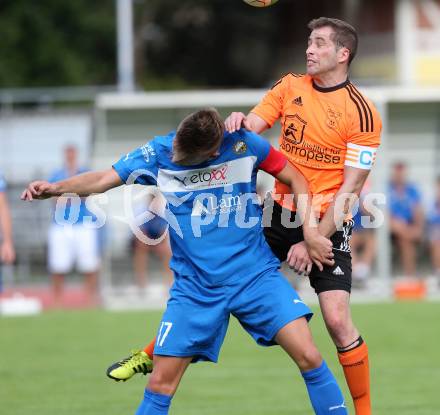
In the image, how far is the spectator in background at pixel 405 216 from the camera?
16.3 meters

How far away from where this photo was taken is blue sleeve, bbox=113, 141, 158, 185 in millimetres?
5914

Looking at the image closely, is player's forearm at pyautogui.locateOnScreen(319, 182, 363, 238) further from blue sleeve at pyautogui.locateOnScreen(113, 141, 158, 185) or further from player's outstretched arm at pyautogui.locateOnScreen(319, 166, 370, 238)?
blue sleeve at pyautogui.locateOnScreen(113, 141, 158, 185)

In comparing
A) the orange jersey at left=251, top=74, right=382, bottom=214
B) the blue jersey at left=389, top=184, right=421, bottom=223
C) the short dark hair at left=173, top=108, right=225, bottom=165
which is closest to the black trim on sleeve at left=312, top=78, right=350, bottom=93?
the orange jersey at left=251, top=74, right=382, bottom=214

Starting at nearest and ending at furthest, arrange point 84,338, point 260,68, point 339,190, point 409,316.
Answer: point 339,190
point 84,338
point 409,316
point 260,68

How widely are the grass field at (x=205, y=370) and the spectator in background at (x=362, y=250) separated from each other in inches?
94.6


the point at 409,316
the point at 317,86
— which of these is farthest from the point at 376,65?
the point at 317,86

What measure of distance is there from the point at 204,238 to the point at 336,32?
148 cm

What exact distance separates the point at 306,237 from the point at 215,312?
2.42 feet

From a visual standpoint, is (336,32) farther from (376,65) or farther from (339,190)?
(376,65)

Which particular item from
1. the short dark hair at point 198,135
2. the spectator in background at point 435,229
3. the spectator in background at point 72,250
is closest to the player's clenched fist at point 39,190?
the short dark hair at point 198,135

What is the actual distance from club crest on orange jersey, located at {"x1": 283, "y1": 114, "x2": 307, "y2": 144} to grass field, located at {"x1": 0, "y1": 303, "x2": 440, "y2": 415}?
2.08 metres

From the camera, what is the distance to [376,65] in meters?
24.0

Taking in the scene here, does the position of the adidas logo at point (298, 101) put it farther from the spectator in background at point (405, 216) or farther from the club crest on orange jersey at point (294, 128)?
the spectator in background at point (405, 216)

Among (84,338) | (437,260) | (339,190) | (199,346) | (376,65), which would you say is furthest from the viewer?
(376,65)
